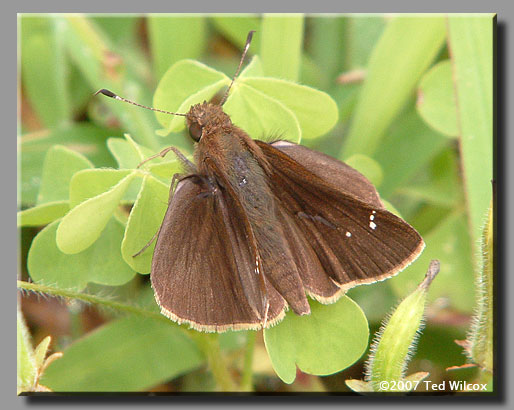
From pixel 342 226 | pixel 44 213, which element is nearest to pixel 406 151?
pixel 342 226

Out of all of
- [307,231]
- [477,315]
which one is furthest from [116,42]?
[477,315]

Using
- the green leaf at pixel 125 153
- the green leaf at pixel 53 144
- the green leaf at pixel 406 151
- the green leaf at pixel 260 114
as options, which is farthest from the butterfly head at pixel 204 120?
the green leaf at pixel 406 151

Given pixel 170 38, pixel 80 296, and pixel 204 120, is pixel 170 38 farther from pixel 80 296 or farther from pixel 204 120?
pixel 80 296

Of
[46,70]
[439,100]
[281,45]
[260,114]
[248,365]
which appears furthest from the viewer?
[46,70]

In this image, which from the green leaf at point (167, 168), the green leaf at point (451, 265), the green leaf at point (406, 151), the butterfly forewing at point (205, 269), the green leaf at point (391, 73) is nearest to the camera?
the butterfly forewing at point (205, 269)

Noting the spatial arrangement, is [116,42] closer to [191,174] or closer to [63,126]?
[63,126]

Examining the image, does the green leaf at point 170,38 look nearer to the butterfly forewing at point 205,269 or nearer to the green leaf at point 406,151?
the green leaf at point 406,151
